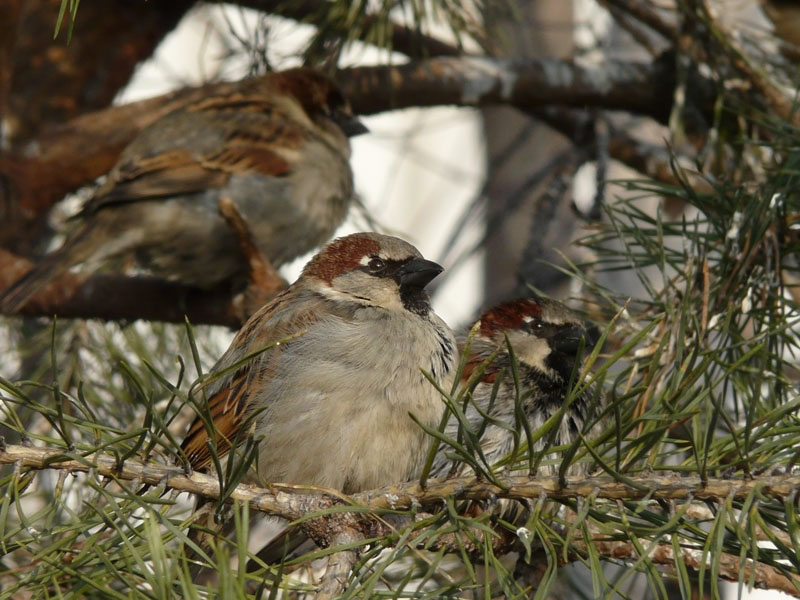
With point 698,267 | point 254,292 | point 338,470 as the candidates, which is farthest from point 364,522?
point 254,292

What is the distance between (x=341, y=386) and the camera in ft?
6.41

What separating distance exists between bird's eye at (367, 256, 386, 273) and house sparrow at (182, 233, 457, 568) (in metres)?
0.04

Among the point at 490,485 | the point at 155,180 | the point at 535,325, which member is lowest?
the point at 535,325

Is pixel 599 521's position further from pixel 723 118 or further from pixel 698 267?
pixel 723 118

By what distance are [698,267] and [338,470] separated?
0.82 m

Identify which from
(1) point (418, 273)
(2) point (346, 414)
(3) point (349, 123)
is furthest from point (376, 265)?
(3) point (349, 123)

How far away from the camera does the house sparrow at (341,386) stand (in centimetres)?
191

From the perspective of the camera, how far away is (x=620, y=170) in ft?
17.8

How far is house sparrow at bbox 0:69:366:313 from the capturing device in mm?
3404

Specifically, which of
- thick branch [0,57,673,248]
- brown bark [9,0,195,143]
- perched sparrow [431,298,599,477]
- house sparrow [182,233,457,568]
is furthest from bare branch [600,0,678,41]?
brown bark [9,0,195,143]

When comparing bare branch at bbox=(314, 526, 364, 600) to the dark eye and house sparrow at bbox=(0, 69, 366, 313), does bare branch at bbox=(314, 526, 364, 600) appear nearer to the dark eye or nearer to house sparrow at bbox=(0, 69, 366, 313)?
the dark eye

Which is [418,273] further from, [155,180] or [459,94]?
[155,180]

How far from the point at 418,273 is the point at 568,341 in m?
0.43

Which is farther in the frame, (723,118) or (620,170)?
(620,170)
